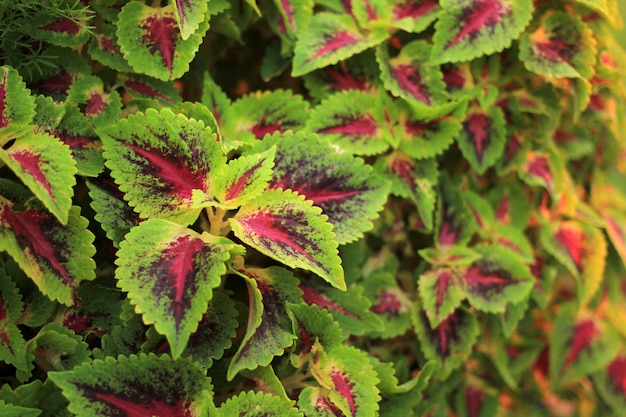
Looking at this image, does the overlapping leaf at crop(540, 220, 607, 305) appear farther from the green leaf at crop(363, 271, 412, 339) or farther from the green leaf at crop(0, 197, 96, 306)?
the green leaf at crop(0, 197, 96, 306)

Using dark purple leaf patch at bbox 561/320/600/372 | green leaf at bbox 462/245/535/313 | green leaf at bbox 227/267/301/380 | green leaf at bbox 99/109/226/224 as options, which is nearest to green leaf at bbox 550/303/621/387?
dark purple leaf patch at bbox 561/320/600/372

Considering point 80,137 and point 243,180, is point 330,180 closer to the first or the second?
point 243,180

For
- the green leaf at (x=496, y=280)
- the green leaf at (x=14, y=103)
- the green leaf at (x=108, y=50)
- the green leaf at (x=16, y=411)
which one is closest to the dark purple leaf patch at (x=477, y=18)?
the green leaf at (x=496, y=280)

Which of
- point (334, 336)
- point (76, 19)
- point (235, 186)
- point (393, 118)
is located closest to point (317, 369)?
point (334, 336)

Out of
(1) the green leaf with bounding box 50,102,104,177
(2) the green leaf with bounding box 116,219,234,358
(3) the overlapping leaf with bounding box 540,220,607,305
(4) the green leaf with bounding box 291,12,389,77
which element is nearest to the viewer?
(2) the green leaf with bounding box 116,219,234,358

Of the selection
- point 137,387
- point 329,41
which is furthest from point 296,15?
point 137,387

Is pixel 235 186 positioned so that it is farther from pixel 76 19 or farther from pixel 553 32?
pixel 553 32
